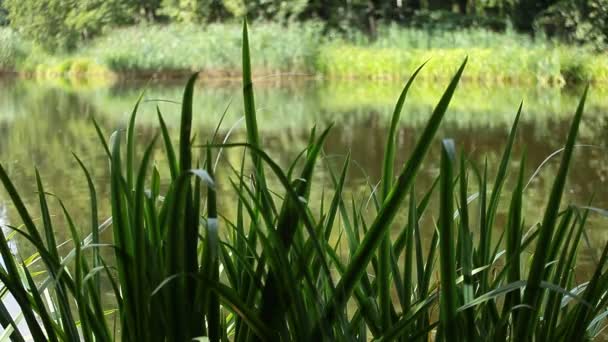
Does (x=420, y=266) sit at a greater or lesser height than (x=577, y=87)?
greater

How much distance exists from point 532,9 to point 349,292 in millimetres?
13564

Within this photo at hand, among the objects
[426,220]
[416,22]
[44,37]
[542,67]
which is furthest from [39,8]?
[426,220]

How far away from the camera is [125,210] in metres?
0.79

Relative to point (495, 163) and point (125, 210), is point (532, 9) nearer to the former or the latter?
point (495, 163)

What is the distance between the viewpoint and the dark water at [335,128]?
13.9ft

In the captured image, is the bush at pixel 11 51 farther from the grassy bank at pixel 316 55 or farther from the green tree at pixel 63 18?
the green tree at pixel 63 18

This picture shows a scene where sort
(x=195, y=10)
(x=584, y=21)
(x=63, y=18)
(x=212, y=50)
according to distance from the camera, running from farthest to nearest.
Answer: (x=63, y=18) < (x=195, y=10) < (x=212, y=50) < (x=584, y=21)

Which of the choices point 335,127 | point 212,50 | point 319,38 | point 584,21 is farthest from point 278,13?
point 335,127

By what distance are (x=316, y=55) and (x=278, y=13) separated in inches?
116

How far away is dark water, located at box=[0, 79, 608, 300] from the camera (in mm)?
4234

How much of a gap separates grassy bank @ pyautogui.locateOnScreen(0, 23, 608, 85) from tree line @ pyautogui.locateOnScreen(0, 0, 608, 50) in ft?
2.45

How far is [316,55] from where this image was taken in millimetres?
13047

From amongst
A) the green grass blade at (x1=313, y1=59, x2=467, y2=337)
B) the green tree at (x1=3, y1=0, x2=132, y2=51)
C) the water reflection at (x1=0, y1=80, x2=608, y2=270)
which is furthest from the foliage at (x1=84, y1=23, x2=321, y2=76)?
the green grass blade at (x1=313, y1=59, x2=467, y2=337)

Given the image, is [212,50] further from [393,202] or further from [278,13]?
[393,202]
